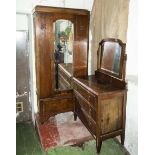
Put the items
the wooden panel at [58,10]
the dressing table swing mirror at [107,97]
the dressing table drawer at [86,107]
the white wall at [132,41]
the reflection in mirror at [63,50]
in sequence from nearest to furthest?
the white wall at [132,41]
the dressing table swing mirror at [107,97]
the dressing table drawer at [86,107]
the wooden panel at [58,10]
the reflection in mirror at [63,50]

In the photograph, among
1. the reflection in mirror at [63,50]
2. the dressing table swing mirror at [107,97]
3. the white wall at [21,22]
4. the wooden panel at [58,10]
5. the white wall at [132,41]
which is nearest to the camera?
the white wall at [132,41]

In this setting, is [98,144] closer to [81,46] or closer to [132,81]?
[132,81]

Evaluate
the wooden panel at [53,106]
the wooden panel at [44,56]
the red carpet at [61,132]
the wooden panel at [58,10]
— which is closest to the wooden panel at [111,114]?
the red carpet at [61,132]

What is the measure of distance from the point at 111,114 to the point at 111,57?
2.85 feet

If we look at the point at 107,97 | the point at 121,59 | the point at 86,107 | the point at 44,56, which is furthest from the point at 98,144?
the point at 44,56

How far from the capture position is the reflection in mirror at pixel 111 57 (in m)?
2.70

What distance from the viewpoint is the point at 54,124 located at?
3.49m

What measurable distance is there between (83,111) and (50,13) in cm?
168

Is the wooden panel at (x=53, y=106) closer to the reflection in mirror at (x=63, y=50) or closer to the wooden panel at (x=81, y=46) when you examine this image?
the reflection in mirror at (x=63, y=50)

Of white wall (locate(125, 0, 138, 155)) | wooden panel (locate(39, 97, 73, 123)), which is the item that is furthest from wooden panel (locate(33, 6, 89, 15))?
wooden panel (locate(39, 97, 73, 123))

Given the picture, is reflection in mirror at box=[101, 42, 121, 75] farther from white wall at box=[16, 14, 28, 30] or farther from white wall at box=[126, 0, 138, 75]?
white wall at box=[16, 14, 28, 30]

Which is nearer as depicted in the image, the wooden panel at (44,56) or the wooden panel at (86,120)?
the wooden panel at (86,120)

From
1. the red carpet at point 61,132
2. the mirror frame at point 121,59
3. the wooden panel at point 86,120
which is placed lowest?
the red carpet at point 61,132
